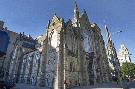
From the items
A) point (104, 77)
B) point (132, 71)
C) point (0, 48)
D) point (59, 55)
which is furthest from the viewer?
point (132, 71)

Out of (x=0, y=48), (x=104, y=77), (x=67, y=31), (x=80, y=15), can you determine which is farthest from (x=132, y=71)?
(x=0, y=48)

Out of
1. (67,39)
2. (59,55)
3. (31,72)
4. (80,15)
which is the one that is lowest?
(31,72)

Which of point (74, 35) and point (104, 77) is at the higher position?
point (74, 35)

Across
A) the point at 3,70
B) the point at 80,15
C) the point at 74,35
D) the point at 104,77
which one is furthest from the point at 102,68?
the point at 3,70

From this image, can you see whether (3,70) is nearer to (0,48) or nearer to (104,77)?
(0,48)

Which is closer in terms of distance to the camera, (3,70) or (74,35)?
(74,35)

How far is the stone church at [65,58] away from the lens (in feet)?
104

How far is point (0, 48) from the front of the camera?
26922 millimetres

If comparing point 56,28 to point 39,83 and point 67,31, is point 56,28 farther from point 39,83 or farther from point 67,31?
point 39,83

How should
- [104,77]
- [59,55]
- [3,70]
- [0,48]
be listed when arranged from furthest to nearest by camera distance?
1. [3,70]
2. [104,77]
3. [59,55]
4. [0,48]

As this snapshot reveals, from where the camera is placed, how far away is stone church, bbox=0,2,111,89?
31594mm

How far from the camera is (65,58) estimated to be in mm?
31125

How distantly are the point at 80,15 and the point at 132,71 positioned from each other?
41.2 metres

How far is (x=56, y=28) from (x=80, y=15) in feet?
35.9
